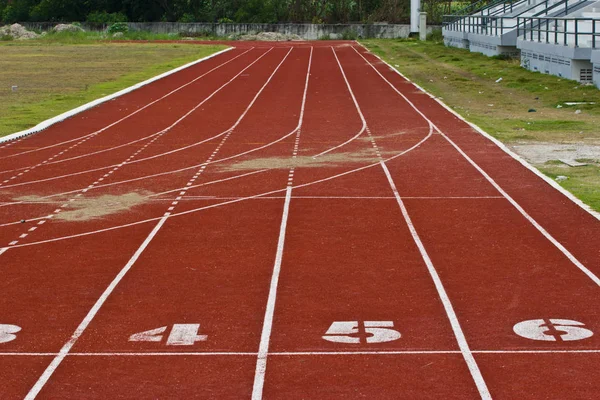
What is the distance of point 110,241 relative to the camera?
11641 millimetres

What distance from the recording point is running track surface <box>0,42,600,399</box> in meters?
7.18

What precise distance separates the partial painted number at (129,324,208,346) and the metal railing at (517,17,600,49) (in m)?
23.1

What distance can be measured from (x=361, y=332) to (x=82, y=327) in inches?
84.8

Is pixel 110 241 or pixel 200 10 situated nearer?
pixel 110 241

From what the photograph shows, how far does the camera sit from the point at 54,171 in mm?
16703

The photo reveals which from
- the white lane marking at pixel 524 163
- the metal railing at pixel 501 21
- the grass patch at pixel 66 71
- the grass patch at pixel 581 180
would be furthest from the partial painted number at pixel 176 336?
the metal railing at pixel 501 21

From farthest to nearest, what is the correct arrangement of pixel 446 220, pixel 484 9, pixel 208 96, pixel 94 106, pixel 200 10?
pixel 200 10
pixel 484 9
pixel 208 96
pixel 94 106
pixel 446 220

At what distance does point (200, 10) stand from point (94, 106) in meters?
62.9

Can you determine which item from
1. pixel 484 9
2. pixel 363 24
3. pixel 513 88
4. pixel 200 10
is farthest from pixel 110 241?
pixel 200 10

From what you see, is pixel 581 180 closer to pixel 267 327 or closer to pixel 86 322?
pixel 267 327

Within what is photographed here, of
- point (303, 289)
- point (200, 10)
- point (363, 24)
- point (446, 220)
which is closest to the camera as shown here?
point (303, 289)

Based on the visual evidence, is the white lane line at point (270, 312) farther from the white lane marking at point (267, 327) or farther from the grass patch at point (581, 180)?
the grass patch at point (581, 180)

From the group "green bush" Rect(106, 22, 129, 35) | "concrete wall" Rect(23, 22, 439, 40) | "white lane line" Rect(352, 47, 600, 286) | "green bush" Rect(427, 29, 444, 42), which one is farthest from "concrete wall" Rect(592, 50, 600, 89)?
"green bush" Rect(106, 22, 129, 35)

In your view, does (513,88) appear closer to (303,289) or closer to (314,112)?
(314,112)
